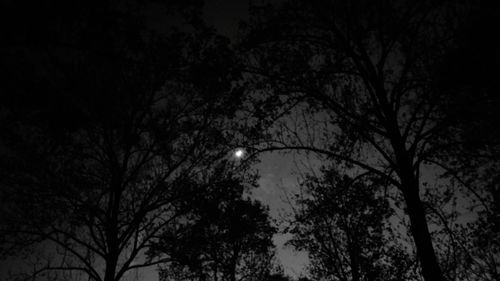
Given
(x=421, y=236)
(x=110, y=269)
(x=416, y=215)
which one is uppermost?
(x=110, y=269)

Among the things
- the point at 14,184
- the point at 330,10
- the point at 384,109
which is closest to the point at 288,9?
the point at 330,10

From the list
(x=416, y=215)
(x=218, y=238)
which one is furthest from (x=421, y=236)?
(x=218, y=238)

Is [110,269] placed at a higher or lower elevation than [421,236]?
higher

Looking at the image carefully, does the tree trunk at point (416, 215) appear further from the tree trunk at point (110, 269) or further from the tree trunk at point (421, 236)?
the tree trunk at point (110, 269)

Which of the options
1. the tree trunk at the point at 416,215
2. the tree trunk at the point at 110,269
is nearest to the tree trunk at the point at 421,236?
the tree trunk at the point at 416,215

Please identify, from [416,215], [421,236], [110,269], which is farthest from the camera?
[110,269]

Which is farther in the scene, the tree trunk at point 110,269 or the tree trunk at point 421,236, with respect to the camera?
the tree trunk at point 110,269

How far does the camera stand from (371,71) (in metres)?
7.00

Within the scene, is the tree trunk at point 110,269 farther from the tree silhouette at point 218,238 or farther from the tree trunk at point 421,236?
the tree trunk at point 421,236

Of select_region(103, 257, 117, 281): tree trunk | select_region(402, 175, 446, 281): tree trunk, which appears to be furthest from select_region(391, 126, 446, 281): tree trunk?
select_region(103, 257, 117, 281): tree trunk

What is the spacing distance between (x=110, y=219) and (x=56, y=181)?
2.39m

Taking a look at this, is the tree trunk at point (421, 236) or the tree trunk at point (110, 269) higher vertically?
the tree trunk at point (110, 269)

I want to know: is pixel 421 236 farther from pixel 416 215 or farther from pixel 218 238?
pixel 218 238

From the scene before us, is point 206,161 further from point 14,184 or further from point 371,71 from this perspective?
point 371,71
